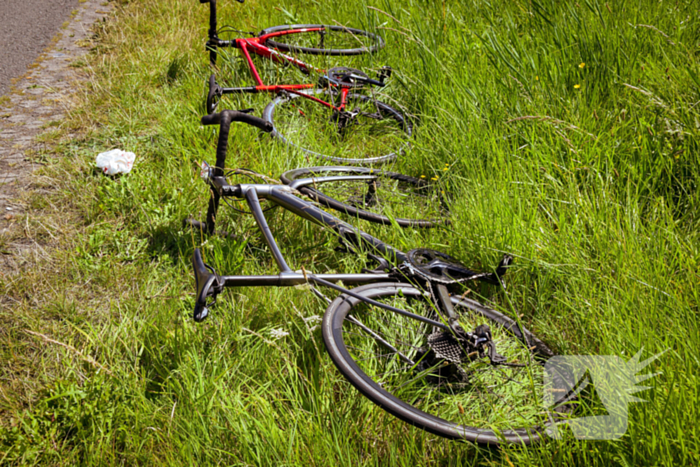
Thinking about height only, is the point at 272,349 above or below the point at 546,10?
below

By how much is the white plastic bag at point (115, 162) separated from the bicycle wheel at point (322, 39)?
1934 millimetres

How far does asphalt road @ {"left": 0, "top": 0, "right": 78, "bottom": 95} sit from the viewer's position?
5129mm

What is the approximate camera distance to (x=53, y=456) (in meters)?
1.80

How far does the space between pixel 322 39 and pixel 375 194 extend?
256cm

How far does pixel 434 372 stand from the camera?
6.43 ft

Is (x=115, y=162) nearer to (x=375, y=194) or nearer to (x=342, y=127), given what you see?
(x=342, y=127)

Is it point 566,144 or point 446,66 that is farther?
point 446,66

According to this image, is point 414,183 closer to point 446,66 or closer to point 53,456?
point 446,66

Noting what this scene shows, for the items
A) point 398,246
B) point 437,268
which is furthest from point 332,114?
point 437,268

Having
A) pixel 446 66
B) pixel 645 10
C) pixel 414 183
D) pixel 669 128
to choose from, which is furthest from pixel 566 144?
pixel 645 10

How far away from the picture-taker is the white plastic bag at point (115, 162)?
134 inches

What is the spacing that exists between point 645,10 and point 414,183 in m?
2.49

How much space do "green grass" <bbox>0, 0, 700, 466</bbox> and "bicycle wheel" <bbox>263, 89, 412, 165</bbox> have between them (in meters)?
0.22

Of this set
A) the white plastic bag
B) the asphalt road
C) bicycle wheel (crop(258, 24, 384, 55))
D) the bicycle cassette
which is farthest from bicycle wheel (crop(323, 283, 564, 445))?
the asphalt road
